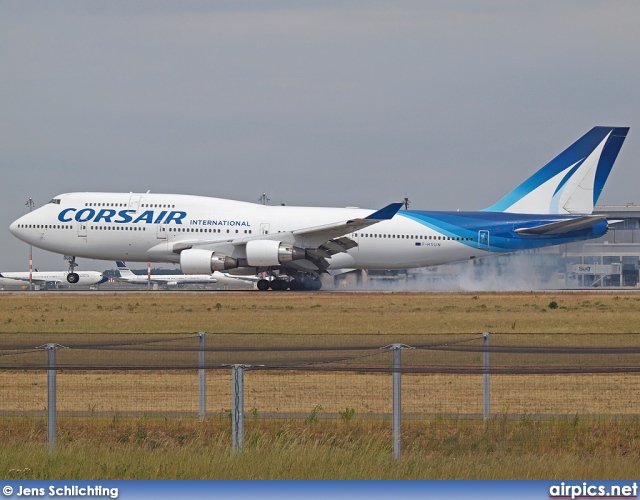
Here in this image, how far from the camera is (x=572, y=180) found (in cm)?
5509

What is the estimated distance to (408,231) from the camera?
5272 centimetres

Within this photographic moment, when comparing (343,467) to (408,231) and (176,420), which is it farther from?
(408,231)

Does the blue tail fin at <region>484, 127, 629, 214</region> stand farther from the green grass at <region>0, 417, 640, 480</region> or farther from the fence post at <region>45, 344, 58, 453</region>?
the fence post at <region>45, 344, 58, 453</region>

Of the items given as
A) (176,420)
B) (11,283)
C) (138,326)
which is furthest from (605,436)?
(11,283)

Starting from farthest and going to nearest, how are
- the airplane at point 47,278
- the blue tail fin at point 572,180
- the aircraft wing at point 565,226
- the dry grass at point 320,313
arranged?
the airplane at point 47,278 < the blue tail fin at point 572,180 < the aircraft wing at point 565,226 < the dry grass at point 320,313

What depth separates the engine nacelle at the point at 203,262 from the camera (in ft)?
163

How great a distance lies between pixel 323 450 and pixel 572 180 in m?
44.8

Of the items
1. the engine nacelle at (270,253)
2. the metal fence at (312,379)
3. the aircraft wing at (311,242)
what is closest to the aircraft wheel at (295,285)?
the aircraft wing at (311,242)

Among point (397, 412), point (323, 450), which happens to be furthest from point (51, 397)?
point (397, 412)

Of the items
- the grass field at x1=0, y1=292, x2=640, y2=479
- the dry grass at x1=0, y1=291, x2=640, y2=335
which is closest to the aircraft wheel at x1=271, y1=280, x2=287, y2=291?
the dry grass at x1=0, y1=291, x2=640, y2=335

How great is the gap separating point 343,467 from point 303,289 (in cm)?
4171

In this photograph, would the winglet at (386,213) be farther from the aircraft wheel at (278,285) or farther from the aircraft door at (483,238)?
the aircraft wheel at (278,285)

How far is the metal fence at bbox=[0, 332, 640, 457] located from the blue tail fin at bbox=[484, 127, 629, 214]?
35677 millimetres

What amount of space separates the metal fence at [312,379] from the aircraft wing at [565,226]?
32.6 m
